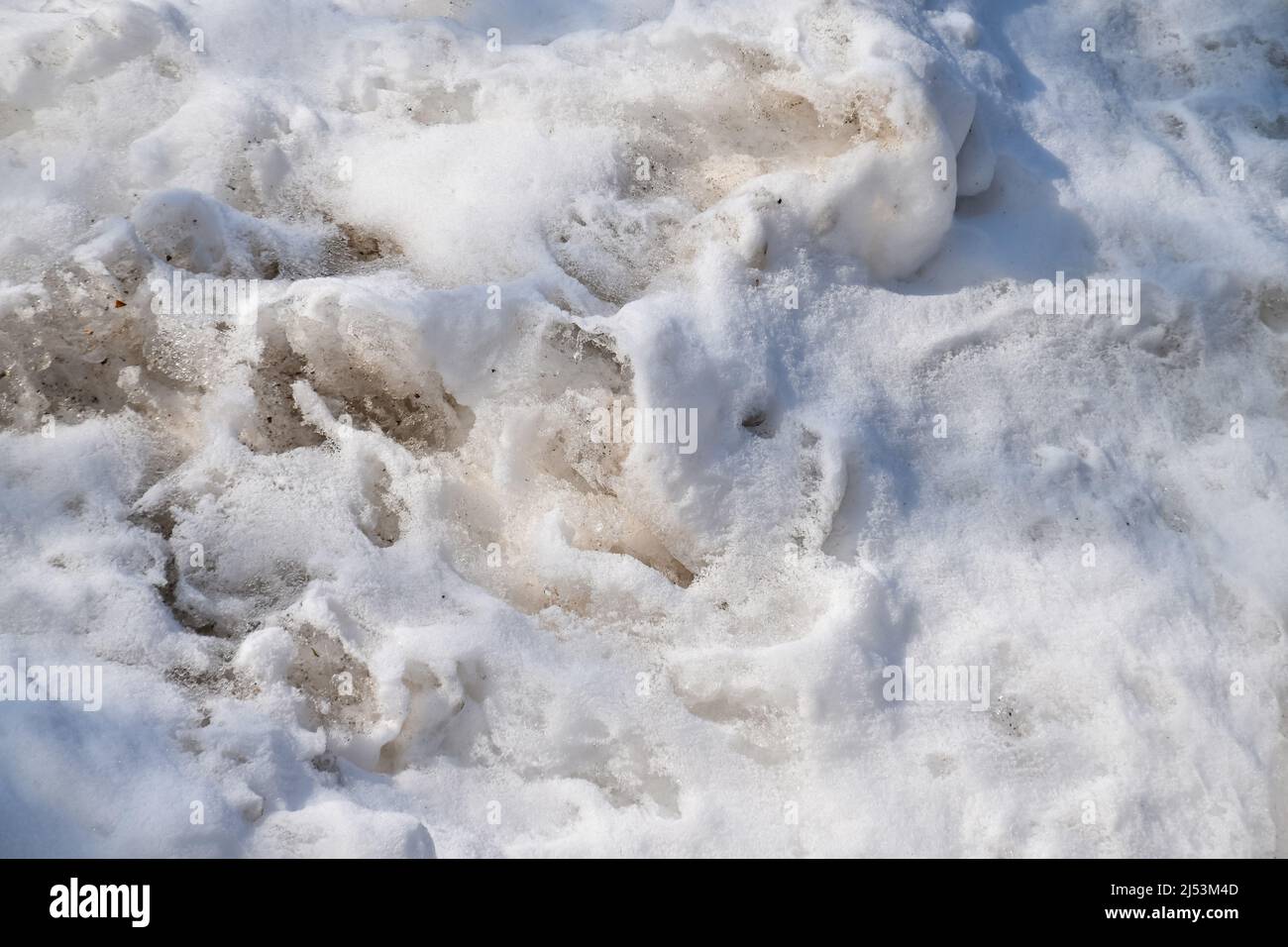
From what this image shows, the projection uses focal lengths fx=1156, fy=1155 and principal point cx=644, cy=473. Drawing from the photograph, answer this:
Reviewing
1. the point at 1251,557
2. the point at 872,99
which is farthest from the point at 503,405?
the point at 1251,557

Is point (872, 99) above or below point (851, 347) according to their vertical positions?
above

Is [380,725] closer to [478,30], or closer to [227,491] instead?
[227,491]

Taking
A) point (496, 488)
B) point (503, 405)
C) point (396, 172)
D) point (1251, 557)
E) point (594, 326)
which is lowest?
point (1251, 557)

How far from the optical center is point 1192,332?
11.5 ft

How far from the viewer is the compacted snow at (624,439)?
264cm

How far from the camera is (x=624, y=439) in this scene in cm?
303

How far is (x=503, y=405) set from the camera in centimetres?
308

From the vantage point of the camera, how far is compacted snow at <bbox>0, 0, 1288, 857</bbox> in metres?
2.64

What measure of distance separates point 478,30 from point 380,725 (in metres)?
2.40

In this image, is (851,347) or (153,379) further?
(851,347)
